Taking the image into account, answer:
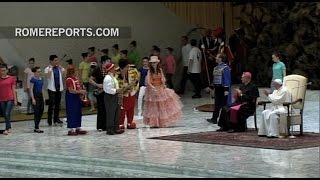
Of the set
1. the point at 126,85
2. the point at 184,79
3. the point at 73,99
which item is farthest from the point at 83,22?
the point at 73,99

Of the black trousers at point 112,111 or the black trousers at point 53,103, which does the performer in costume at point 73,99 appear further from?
the black trousers at point 53,103

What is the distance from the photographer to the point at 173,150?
10805 mm

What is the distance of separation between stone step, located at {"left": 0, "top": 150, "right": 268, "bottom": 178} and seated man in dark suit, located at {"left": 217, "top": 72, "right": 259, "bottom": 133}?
388 cm

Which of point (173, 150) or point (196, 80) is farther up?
point (196, 80)

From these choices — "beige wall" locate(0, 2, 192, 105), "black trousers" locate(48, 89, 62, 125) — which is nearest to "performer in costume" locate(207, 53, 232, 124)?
"black trousers" locate(48, 89, 62, 125)

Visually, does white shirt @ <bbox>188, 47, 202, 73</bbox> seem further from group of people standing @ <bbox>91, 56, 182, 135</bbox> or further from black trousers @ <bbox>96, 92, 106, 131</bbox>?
black trousers @ <bbox>96, 92, 106, 131</bbox>

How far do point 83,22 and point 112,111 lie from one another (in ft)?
26.5

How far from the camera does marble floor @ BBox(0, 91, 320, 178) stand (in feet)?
29.5

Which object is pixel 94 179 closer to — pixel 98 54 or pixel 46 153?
A: pixel 46 153

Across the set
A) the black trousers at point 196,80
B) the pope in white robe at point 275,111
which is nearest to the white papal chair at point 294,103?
the pope in white robe at point 275,111

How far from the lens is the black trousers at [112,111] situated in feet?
42.9

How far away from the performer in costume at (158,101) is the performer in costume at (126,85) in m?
0.31
